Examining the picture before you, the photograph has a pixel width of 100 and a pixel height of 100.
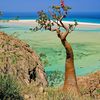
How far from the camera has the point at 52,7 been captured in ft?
39.3

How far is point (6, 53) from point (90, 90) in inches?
149

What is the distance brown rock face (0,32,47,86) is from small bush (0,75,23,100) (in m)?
2.13

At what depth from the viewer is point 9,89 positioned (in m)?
8.78

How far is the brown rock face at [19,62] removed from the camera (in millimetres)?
11664

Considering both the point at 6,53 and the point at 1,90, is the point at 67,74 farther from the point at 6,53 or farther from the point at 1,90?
the point at 1,90

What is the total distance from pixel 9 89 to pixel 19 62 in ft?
12.0

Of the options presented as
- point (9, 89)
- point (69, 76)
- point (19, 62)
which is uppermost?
point (19, 62)

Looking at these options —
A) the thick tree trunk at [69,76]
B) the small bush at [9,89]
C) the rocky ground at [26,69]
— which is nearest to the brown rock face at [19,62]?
the rocky ground at [26,69]

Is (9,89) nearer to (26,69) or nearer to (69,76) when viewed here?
(69,76)

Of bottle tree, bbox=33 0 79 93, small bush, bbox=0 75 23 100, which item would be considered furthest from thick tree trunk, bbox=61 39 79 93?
small bush, bbox=0 75 23 100

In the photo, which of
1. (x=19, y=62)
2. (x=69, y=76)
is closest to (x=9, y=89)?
(x=69, y=76)

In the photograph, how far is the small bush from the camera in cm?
870

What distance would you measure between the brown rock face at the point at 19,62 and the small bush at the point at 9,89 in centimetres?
213

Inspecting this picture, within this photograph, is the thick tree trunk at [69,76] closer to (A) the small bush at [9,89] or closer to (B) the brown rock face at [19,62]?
(B) the brown rock face at [19,62]
